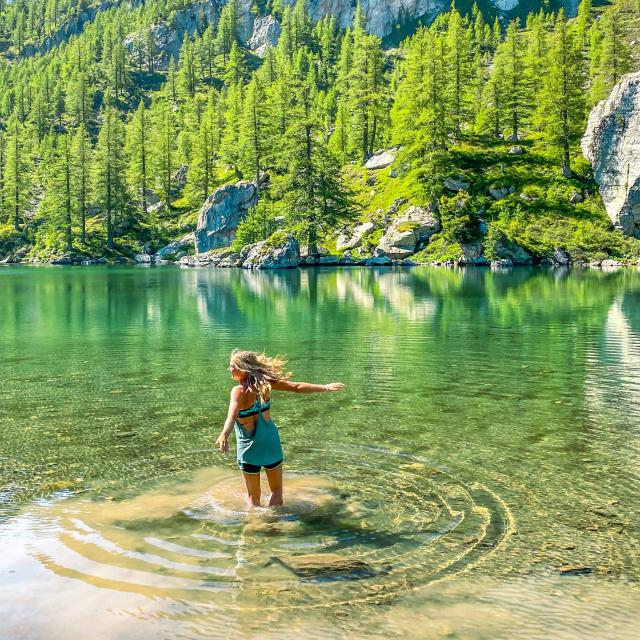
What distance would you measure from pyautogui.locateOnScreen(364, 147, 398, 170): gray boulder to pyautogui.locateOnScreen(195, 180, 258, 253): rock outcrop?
23.0 m

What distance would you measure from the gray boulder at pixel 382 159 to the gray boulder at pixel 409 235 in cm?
2322

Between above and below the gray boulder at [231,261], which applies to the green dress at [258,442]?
below

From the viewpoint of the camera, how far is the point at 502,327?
2967 centimetres

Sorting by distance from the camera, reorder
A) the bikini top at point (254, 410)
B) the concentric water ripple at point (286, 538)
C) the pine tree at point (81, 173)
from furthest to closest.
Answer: the pine tree at point (81, 173), the bikini top at point (254, 410), the concentric water ripple at point (286, 538)

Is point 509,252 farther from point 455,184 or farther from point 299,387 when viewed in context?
point 299,387

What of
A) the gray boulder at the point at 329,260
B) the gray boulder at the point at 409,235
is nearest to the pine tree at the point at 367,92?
the gray boulder at the point at 409,235

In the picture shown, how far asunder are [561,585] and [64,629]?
5.02 m

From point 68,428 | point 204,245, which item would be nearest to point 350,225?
point 204,245

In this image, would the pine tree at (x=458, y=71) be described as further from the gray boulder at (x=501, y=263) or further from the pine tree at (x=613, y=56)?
the gray boulder at (x=501, y=263)

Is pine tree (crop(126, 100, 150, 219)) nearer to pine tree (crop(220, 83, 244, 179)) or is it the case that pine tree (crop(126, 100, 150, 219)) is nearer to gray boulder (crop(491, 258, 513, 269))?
pine tree (crop(220, 83, 244, 179))

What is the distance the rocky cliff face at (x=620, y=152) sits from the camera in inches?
3342

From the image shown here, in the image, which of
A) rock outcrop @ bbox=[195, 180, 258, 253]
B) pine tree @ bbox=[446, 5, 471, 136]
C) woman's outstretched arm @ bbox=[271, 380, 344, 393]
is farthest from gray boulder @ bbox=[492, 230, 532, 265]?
woman's outstretched arm @ bbox=[271, 380, 344, 393]

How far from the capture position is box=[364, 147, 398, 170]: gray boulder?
113 metres

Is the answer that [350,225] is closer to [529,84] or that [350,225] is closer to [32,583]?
[529,84]
